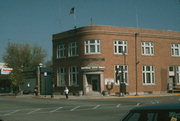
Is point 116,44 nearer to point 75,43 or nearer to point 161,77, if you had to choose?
point 75,43

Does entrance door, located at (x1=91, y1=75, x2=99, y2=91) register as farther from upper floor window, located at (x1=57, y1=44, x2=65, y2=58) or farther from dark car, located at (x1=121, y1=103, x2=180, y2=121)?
dark car, located at (x1=121, y1=103, x2=180, y2=121)

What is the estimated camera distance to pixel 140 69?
4553cm

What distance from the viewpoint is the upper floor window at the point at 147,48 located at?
152ft

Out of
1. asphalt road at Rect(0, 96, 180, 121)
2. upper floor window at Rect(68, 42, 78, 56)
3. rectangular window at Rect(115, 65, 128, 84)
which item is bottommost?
asphalt road at Rect(0, 96, 180, 121)

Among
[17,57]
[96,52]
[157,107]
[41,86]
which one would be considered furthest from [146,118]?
[17,57]

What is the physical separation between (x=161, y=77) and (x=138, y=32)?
749 centimetres

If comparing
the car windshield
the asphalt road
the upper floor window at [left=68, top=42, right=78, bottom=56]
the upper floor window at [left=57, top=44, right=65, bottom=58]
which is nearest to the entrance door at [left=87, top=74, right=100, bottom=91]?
the upper floor window at [left=68, top=42, right=78, bottom=56]

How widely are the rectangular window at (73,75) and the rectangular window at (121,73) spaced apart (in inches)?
217

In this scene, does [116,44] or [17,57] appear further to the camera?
[17,57]

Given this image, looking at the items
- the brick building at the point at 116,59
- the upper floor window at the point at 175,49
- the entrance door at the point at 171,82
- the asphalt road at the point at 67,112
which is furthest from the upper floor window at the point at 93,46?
the asphalt road at the point at 67,112

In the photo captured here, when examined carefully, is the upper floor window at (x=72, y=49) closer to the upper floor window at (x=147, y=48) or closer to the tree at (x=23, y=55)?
the upper floor window at (x=147, y=48)

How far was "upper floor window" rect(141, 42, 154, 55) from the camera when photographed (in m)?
46.4

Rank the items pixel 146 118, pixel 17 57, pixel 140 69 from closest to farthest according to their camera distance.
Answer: pixel 146 118, pixel 140 69, pixel 17 57

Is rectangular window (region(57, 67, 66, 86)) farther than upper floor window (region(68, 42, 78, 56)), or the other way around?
rectangular window (region(57, 67, 66, 86))
